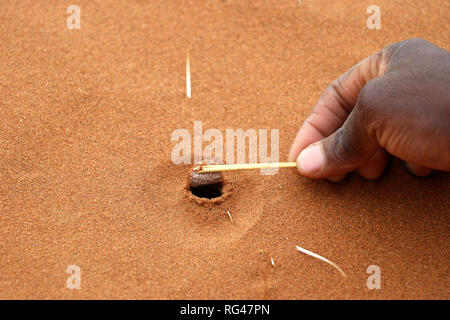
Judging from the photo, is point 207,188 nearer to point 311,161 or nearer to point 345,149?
point 311,161

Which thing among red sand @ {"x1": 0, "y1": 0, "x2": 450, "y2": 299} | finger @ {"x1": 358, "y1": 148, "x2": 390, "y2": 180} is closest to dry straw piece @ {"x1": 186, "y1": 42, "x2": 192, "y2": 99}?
red sand @ {"x1": 0, "y1": 0, "x2": 450, "y2": 299}

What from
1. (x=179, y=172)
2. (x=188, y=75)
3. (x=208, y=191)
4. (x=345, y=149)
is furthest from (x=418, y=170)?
(x=188, y=75)

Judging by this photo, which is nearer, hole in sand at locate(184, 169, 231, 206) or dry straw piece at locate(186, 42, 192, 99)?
hole in sand at locate(184, 169, 231, 206)

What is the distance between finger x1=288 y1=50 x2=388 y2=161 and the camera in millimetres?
1522

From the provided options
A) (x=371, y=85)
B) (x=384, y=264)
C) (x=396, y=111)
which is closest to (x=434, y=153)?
(x=396, y=111)

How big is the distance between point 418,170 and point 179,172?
88cm

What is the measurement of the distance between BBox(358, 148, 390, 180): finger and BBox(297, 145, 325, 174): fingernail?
0.18 m

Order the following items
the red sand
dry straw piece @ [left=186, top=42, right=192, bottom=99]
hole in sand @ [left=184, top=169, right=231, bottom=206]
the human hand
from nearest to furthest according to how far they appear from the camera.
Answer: the human hand → the red sand → hole in sand @ [left=184, top=169, right=231, bottom=206] → dry straw piece @ [left=186, top=42, right=192, bottom=99]

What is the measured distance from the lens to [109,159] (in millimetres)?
1507

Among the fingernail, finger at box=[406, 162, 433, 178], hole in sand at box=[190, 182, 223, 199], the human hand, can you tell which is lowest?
hole in sand at box=[190, 182, 223, 199]

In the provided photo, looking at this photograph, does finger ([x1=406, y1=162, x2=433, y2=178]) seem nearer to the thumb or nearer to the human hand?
the human hand

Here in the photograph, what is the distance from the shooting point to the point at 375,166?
1.47m

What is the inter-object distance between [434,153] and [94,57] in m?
1.41

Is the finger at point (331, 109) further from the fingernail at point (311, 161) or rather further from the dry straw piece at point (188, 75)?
the dry straw piece at point (188, 75)
